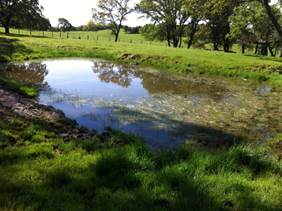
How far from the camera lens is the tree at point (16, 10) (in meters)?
64.6

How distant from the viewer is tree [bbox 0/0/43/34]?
6462 cm

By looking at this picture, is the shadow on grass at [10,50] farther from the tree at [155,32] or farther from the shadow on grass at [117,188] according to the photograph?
the tree at [155,32]

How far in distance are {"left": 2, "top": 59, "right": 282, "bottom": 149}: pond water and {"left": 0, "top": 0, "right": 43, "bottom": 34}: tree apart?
133ft

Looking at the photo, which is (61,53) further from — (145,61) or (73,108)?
(73,108)

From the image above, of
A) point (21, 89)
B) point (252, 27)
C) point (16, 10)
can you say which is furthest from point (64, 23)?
point (21, 89)

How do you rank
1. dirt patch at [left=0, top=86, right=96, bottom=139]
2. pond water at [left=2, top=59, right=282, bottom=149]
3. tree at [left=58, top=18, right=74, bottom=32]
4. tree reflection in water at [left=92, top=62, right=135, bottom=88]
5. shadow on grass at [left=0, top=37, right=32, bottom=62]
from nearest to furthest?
dirt patch at [left=0, top=86, right=96, bottom=139], pond water at [left=2, top=59, right=282, bottom=149], tree reflection in water at [left=92, top=62, right=135, bottom=88], shadow on grass at [left=0, top=37, right=32, bottom=62], tree at [left=58, top=18, right=74, bottom=32]

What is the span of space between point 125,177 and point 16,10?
219 feet

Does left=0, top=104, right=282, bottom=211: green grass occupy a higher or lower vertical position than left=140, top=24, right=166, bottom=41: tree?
lower

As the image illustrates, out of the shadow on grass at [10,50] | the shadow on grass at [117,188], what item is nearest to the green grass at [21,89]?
the shadow on grass at [117,188]

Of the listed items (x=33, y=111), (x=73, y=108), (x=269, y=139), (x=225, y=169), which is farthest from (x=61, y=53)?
(x=225, y=169)

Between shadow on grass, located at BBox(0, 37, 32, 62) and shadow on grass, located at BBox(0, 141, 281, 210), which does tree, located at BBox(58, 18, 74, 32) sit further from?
shadow on grass, located at BBox(0, 141, 281, 210)

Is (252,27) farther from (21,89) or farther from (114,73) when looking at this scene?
(21,89)

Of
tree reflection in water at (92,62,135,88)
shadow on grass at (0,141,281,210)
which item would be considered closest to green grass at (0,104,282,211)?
shadow on grass at (0,141,281,210)

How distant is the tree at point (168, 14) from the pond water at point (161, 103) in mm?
38032
